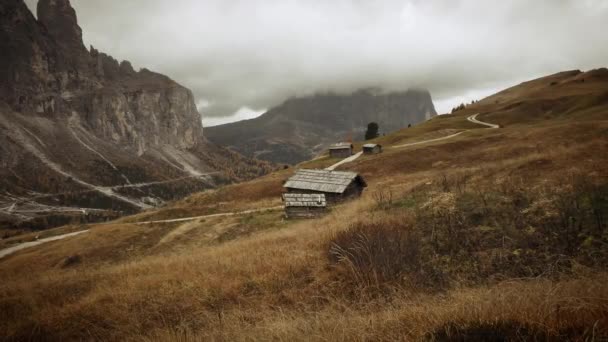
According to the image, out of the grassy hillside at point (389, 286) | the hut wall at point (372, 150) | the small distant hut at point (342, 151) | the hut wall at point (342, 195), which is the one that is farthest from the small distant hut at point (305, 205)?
the small distant hut at point (342, 151)


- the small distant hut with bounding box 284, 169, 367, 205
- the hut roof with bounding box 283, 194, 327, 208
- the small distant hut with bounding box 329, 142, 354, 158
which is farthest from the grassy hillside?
the small distant hut with bounding box 329, 142, 354, 158

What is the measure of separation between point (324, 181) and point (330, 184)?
34.9 inches

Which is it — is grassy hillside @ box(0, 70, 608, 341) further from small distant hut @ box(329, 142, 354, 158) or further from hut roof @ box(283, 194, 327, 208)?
small distant hut @ box(329, 142, 354, 158)

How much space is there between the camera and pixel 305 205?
28000mm

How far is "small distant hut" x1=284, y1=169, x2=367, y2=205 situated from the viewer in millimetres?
30047

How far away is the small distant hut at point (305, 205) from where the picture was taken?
1088 inches

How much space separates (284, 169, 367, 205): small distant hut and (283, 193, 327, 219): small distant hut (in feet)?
7.63

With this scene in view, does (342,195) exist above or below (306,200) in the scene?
below

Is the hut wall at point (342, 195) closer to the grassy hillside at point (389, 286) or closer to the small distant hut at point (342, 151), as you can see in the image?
the grassy hillside at point (389, 286)

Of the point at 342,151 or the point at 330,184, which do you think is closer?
the point at 330,184

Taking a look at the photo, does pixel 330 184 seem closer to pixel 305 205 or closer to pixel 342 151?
pixel 305 205

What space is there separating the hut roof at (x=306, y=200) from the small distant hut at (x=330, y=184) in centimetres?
217

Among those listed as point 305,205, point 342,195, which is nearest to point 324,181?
point 342,195

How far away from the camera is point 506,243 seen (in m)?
7.07
